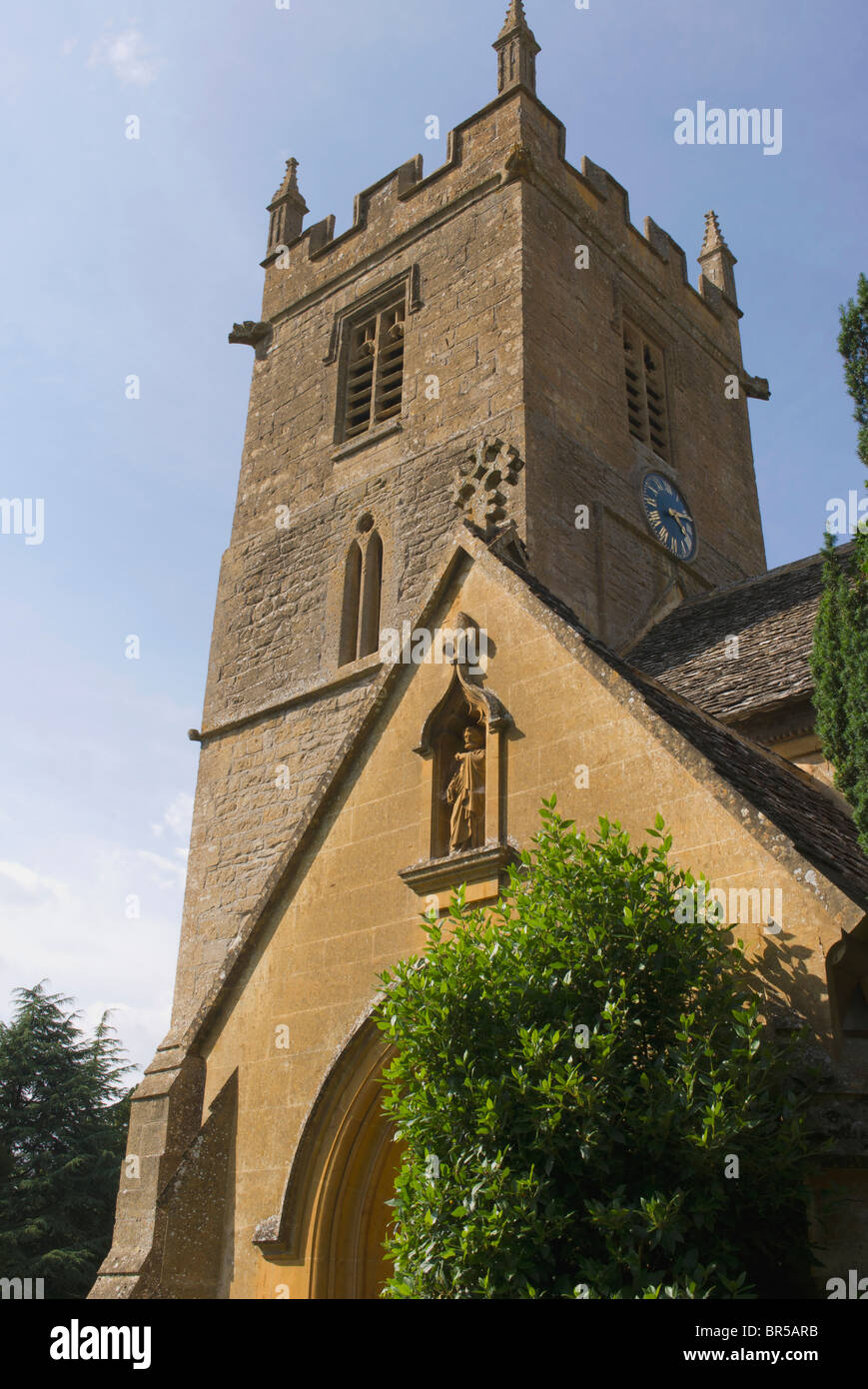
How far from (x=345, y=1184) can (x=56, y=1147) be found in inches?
950

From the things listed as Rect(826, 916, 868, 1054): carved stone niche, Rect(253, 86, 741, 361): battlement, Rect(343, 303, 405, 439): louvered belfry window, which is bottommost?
Rect(826, 916, 868, 1054): carved stone niche

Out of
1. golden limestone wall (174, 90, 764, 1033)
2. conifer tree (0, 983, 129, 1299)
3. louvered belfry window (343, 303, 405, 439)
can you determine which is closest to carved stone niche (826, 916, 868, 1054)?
golden limestone wall (174, 90, 764, 1033)

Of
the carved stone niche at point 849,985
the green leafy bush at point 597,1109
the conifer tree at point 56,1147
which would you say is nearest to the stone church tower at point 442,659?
the carved stone niche at point 849,985

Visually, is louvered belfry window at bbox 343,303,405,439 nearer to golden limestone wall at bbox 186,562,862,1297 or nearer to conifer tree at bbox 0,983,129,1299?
golden limestone wall at bbox 186,562,862,1297

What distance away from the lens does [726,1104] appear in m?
4.81

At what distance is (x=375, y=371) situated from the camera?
19359 millimetres

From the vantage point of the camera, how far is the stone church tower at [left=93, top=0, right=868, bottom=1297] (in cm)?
698

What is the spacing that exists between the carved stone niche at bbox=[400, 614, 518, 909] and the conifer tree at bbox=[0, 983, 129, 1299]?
68.4ft

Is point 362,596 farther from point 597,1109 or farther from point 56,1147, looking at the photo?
point 56,1147

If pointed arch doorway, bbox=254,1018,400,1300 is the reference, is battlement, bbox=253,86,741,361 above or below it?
above

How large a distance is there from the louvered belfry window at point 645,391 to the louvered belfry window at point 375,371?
374cm
